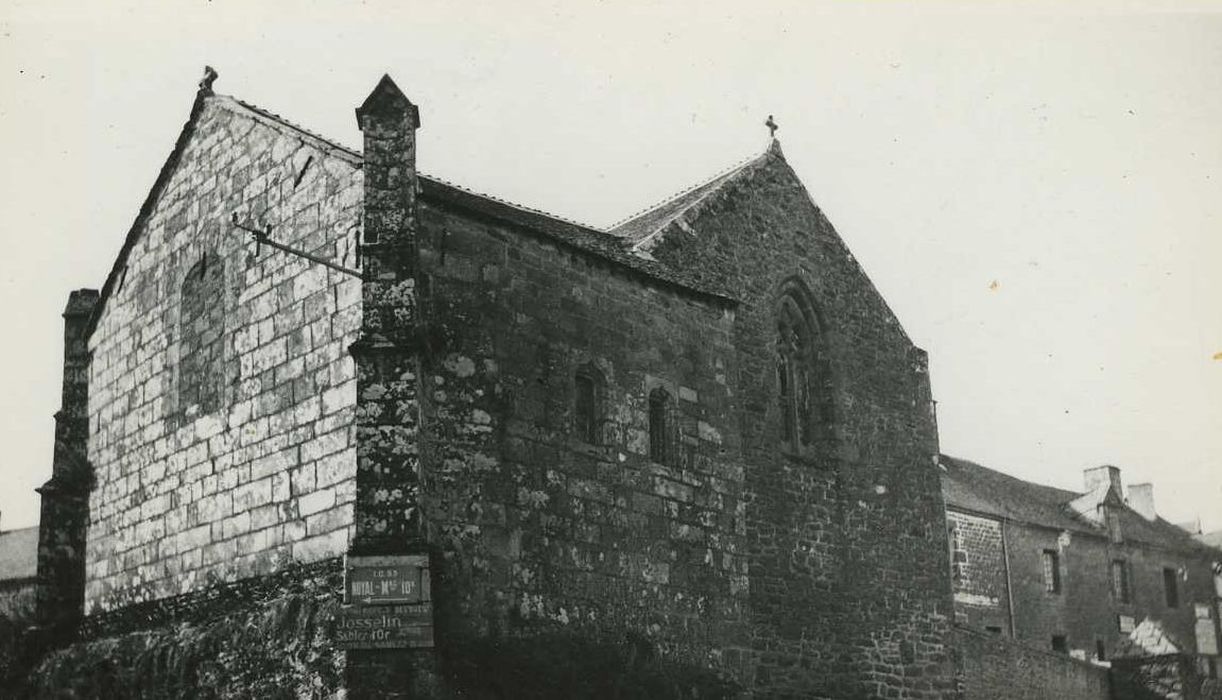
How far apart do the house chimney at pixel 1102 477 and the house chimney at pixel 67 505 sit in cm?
3685

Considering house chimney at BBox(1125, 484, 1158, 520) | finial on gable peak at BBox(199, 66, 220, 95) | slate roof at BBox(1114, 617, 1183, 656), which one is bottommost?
slate roof at BBox(1114, 617, 1183, 656)

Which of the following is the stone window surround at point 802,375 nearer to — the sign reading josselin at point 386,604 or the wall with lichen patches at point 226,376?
the wall with lichen patches at point 226,376

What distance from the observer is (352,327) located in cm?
1343

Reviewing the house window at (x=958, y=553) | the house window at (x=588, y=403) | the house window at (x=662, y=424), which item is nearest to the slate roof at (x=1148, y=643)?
the house window at (x=958, y=553)

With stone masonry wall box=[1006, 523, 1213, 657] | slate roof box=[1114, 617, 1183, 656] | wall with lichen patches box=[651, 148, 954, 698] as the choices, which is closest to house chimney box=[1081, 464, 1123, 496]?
stone masonry wall box=[1006, 523, 1213, 657]

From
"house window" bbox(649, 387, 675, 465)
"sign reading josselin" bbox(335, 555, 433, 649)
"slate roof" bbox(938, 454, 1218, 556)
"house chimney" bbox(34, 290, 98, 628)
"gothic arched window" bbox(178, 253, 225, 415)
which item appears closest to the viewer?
"sign reading josselin" bbox(335, 555, 433, 649)

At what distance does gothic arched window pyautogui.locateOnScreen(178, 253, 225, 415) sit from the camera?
15.4 m

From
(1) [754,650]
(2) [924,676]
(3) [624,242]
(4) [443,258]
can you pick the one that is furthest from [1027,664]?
(4) [443,258]

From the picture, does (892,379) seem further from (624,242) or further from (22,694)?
(22,694)

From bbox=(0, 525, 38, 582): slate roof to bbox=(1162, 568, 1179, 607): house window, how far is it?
134 ft

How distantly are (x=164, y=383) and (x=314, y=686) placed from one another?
5.83 meters

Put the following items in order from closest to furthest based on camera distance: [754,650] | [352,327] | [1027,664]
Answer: [352,327], [754,650], [1027,664]

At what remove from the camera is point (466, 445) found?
1351 cm

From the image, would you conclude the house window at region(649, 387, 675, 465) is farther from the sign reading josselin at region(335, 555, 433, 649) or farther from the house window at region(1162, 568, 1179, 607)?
the house window at region(1162, 568, 1179, 607)
